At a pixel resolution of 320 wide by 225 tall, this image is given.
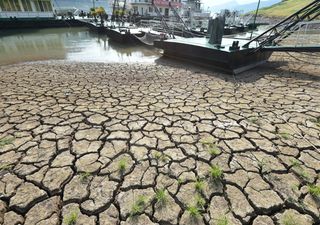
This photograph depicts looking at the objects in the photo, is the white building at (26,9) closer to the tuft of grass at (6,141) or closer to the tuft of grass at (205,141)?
the tuft of grass at (6,141)

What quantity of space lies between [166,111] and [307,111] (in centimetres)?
318

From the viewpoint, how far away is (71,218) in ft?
7.27

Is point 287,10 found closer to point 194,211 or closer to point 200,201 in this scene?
point 200,201

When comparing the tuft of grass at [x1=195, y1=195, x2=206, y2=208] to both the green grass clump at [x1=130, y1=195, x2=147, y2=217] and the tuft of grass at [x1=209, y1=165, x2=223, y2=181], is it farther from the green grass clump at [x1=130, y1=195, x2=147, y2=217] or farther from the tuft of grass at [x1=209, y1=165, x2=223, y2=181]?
the green grass clump at [x1=130, y1=195, x2=147, y2=217]

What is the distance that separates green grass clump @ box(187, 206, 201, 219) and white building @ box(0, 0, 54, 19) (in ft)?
114

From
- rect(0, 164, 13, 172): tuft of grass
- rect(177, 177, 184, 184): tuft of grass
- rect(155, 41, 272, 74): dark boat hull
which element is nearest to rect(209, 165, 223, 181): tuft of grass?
rect(177, 177, 184, 184): tuft of grass

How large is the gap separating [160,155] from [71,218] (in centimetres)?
147

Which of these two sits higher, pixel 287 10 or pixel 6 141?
pixel 287 10

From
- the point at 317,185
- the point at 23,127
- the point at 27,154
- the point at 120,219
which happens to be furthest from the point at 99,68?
the point at 317,185

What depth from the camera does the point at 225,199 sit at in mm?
2459

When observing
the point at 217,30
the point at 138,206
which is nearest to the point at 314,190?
the point at 138,206

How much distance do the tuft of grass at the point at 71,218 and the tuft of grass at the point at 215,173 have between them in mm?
1787

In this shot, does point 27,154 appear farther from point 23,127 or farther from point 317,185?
point 317,185

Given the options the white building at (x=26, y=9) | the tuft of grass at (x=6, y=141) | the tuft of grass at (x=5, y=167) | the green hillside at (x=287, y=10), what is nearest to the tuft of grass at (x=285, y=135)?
the tuft of grass at (x=5, y=167)
